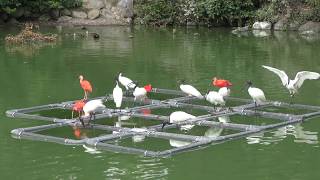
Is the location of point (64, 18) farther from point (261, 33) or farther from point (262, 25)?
point (261, 33)

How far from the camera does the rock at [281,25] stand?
31.8 m

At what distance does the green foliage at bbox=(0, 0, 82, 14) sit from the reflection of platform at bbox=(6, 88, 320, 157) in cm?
2039

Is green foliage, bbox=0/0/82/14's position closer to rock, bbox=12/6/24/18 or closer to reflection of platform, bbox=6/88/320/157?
rock, bbox=12/6/24/18

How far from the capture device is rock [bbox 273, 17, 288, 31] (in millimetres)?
31781

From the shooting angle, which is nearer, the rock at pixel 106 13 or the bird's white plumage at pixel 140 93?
the bird's white plumage at pixel 140 93

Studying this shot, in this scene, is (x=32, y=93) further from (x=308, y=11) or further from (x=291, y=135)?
(x=308, y=11)

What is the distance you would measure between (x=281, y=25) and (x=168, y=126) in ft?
70.2

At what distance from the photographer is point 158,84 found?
16.4 metres

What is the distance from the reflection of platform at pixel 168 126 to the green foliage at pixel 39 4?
2039cm

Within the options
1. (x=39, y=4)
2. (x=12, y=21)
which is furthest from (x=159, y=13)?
(x=12, y=21)

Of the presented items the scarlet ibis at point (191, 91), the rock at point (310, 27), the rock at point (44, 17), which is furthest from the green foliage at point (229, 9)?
the scarlet ibis at point (191, 91)

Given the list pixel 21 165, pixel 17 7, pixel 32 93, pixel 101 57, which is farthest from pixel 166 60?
pixel 17 7

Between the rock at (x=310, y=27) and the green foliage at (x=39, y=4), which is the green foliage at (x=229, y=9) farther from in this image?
the green foliage at (x=39, y=4)

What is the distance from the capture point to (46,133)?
11406 millimetres
